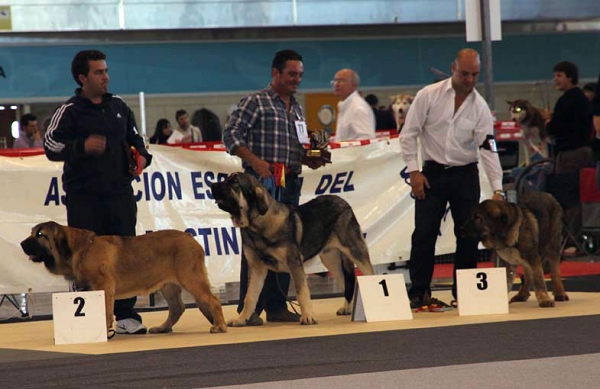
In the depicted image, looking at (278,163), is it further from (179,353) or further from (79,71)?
(179,353)

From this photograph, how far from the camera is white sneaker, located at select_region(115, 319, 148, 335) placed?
764cm

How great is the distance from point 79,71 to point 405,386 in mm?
3630

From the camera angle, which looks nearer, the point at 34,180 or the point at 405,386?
the point at 405,386

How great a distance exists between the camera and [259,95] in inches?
320

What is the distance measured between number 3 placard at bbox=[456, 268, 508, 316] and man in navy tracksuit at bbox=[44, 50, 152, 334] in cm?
203

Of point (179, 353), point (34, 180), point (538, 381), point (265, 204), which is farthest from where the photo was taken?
point (34, 180)

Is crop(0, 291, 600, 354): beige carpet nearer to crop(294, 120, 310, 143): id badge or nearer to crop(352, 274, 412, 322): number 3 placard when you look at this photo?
crop(352, 274, 412, 322): number 3 placard

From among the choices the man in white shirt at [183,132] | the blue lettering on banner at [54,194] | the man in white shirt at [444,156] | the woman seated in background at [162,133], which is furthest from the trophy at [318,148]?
the woman seated in background at [162,133]

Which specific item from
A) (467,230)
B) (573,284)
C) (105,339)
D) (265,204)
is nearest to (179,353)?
(105,339)

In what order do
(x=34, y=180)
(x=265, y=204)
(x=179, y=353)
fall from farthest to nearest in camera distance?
1. (x=34, y=180)
2. (x=265, y=204)
3. (x=179, y=353)

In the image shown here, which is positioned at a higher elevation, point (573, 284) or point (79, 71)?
point (79, 71)

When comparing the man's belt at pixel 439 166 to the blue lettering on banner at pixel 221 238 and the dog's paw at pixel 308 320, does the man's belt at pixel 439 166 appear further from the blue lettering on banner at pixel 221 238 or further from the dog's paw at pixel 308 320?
the blue lettering on banner at pixel 221 238

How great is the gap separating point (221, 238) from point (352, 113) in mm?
1951

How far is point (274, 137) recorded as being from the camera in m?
8.04
